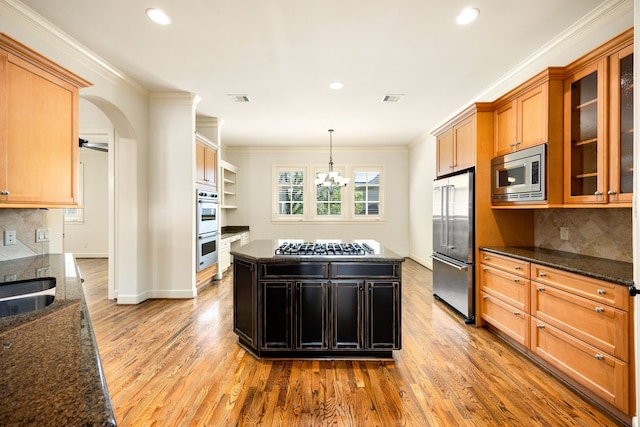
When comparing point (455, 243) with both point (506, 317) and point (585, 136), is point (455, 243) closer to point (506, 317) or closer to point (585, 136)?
point (506, 317)

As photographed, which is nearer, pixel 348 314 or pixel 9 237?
pixel 9 237

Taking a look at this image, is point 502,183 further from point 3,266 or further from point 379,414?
point 3,266

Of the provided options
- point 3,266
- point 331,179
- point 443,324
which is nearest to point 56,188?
point 3,266

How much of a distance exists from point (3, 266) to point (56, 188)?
637 mm

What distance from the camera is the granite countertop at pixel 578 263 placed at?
2.00 meters

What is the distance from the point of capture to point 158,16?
2654mm

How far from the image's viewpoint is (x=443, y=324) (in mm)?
3543

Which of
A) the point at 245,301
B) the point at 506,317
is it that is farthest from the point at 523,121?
the point at 245,301

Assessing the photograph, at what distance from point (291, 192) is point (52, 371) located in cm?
731

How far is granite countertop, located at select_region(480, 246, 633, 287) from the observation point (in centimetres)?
200

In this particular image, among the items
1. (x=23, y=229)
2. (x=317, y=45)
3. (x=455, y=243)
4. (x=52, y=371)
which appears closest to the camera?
(x=52, y=371)

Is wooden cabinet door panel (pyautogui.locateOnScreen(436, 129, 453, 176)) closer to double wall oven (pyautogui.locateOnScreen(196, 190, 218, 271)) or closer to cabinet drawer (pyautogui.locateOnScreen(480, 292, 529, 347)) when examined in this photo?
cabinet drawer (pyautogui.locateOnScreen(480, 292, 529, 347))

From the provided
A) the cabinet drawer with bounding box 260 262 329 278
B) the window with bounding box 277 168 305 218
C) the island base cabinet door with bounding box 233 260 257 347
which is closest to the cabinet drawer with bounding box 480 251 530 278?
the cabinet drawer with bounding box 260 262 329 278

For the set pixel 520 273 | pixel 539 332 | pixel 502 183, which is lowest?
pixel 539 332
